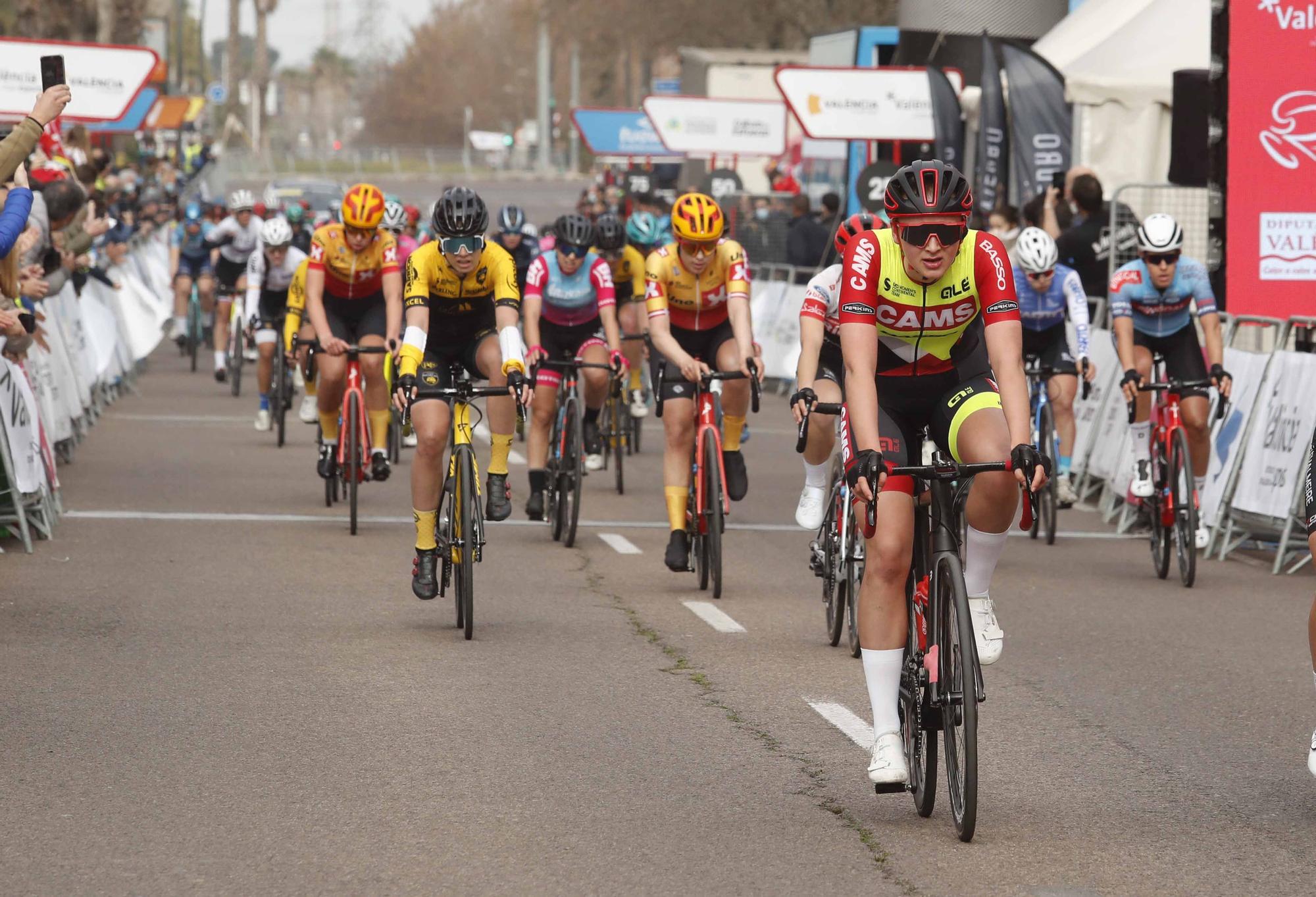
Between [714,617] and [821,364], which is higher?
[821,364]

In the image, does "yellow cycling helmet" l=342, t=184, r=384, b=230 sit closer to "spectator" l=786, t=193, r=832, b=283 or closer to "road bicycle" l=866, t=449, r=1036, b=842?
"road bicycle" l=866, t=449, r=1036, b=842

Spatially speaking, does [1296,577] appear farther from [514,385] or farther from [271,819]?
[271,819]

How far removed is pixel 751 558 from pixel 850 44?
72.5 feet

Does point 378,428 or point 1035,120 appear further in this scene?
point 1035,120

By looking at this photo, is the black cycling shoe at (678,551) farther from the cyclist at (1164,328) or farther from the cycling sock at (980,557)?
the cycling sock at (980,557)

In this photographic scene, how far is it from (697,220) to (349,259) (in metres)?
3.04

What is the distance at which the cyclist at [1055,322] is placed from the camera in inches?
535

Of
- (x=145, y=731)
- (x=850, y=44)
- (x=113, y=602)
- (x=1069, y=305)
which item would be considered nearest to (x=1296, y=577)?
(x=1069, y=305)

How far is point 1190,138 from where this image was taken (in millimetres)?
18375

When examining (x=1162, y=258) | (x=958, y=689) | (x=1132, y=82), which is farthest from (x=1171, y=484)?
(x=1132, y=82)

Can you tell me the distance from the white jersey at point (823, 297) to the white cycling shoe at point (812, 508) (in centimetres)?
108

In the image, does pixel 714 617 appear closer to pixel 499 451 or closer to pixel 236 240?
pixel 499 451

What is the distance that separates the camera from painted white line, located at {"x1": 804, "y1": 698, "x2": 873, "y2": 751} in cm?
758

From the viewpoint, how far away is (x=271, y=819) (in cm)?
623
